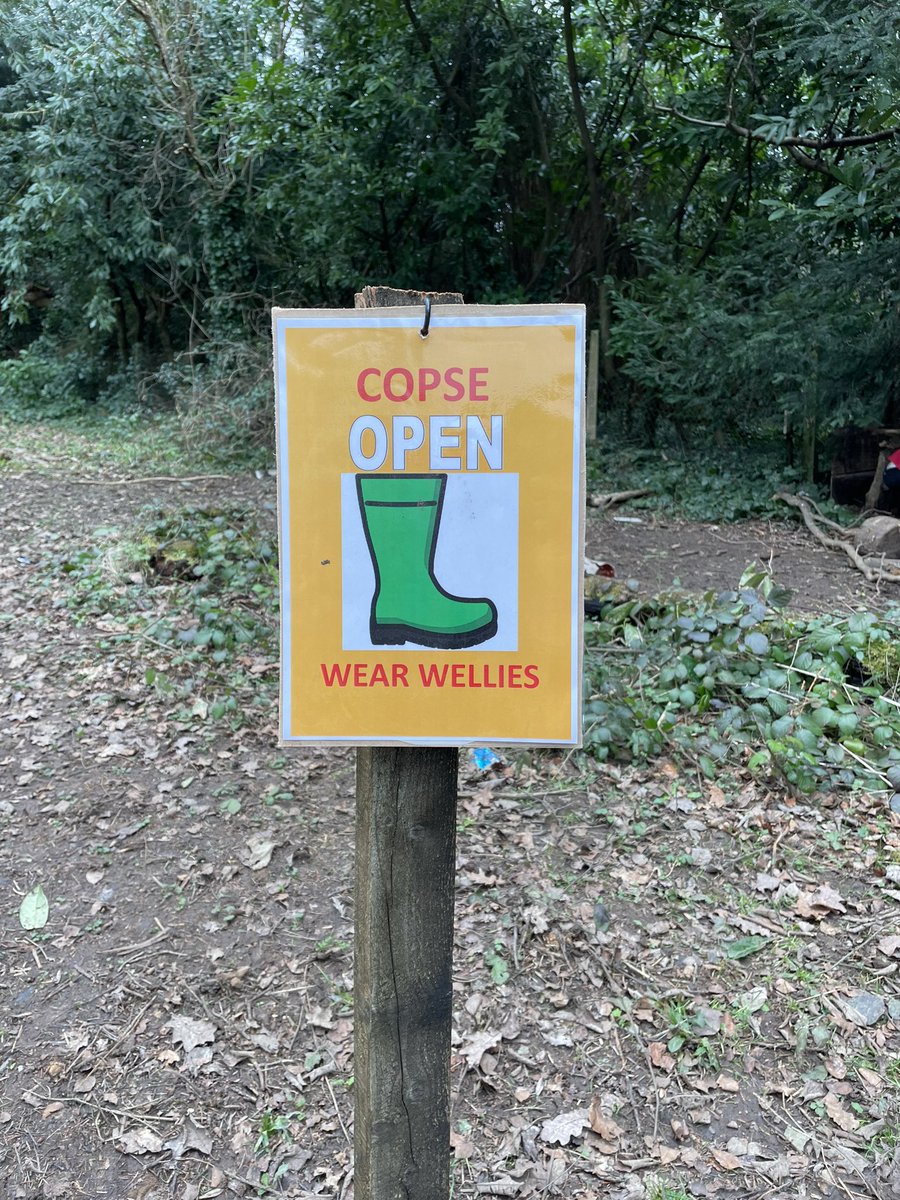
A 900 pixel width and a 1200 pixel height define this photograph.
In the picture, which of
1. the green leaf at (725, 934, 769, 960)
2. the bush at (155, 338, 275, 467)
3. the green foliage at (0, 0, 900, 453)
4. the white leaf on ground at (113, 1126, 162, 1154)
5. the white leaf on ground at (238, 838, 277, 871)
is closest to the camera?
the white leaf on ground at (113, 1126, 162, 1154)

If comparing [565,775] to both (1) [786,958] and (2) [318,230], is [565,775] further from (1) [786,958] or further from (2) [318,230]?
(2) [318,230]

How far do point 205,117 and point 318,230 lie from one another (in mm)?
2562

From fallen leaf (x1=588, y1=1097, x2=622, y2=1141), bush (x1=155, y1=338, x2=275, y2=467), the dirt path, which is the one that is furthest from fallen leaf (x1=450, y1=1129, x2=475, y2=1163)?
bush (x1=155, y1=338, x2=275, y2=467)

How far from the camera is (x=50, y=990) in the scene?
271cm

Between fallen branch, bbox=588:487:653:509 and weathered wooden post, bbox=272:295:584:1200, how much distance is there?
730cm

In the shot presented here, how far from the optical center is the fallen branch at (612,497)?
8.57 m

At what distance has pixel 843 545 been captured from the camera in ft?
22.5

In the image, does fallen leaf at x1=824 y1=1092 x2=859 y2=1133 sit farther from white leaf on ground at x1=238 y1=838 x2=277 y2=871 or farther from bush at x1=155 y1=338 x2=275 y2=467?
bush at x1=155 y1=338 x2=275 y2=467

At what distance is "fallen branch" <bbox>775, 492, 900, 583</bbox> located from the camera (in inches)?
239

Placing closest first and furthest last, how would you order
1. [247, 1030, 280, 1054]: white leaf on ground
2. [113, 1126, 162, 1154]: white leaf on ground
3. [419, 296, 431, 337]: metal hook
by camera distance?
[419, 296, 431, 337]: metal hook
[113, 1126, 162, 1154]: white leaf on ground
[247, 1030, 280, 1054]: white leaf on ground

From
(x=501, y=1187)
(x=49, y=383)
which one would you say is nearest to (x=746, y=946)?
(x=501, y=1187)

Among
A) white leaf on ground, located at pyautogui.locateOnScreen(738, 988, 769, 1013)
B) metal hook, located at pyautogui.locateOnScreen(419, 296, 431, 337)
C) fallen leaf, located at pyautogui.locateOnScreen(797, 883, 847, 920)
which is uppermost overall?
metal hook, located at pyautogui.locateOnScreen(419, 296, 431, 337)

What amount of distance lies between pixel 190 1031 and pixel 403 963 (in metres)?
1.43

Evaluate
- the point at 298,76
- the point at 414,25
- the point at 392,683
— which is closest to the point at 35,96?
the point at 298,76
